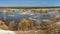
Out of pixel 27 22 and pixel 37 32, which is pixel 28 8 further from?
pixel 37 32

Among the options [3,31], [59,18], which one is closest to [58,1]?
[59,18]

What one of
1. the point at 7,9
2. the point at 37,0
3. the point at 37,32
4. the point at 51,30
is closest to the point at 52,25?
the point at 51,30

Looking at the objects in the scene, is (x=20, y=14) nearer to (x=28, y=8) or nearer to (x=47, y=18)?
(x=28, y=8)

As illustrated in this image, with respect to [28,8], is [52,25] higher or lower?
lower

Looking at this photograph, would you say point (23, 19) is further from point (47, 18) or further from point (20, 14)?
point (47, 18)

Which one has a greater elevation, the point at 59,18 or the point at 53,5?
the point at 53,5

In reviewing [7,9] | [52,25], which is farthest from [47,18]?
[7,9]

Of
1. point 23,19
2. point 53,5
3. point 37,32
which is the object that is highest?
point 53,5
